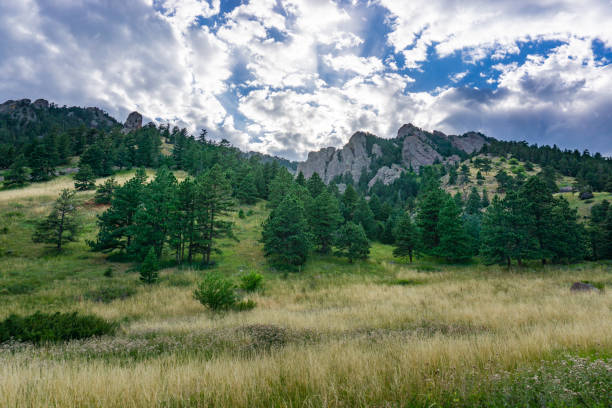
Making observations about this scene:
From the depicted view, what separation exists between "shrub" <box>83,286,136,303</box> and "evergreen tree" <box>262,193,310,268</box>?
17.4m

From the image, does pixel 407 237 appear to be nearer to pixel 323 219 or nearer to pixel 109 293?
pixel 323 219

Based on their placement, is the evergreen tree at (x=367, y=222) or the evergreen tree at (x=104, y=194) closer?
the evergreen tree at (x=104, y=194)

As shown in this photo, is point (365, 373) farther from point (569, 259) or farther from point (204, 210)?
point (569, 259)

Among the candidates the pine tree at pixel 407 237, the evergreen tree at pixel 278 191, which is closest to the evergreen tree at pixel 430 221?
the pine tree at pixel 407 237

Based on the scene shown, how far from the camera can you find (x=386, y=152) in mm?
198250

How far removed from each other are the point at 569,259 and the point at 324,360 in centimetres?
4552

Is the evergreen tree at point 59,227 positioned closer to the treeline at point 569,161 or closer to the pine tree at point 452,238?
the pine tree at point 452,238

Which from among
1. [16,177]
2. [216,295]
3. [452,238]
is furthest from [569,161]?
[16,177]

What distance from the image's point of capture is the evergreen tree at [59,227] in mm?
32094

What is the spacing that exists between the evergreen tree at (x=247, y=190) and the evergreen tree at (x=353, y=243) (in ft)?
107

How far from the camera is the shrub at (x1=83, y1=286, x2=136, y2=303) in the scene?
54.0 ft

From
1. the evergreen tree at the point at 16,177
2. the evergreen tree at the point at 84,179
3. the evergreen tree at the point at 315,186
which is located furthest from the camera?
the evergreen tree at the point at 315,186

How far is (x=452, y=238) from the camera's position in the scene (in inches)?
1501

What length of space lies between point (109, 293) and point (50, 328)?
A: 460 inches
